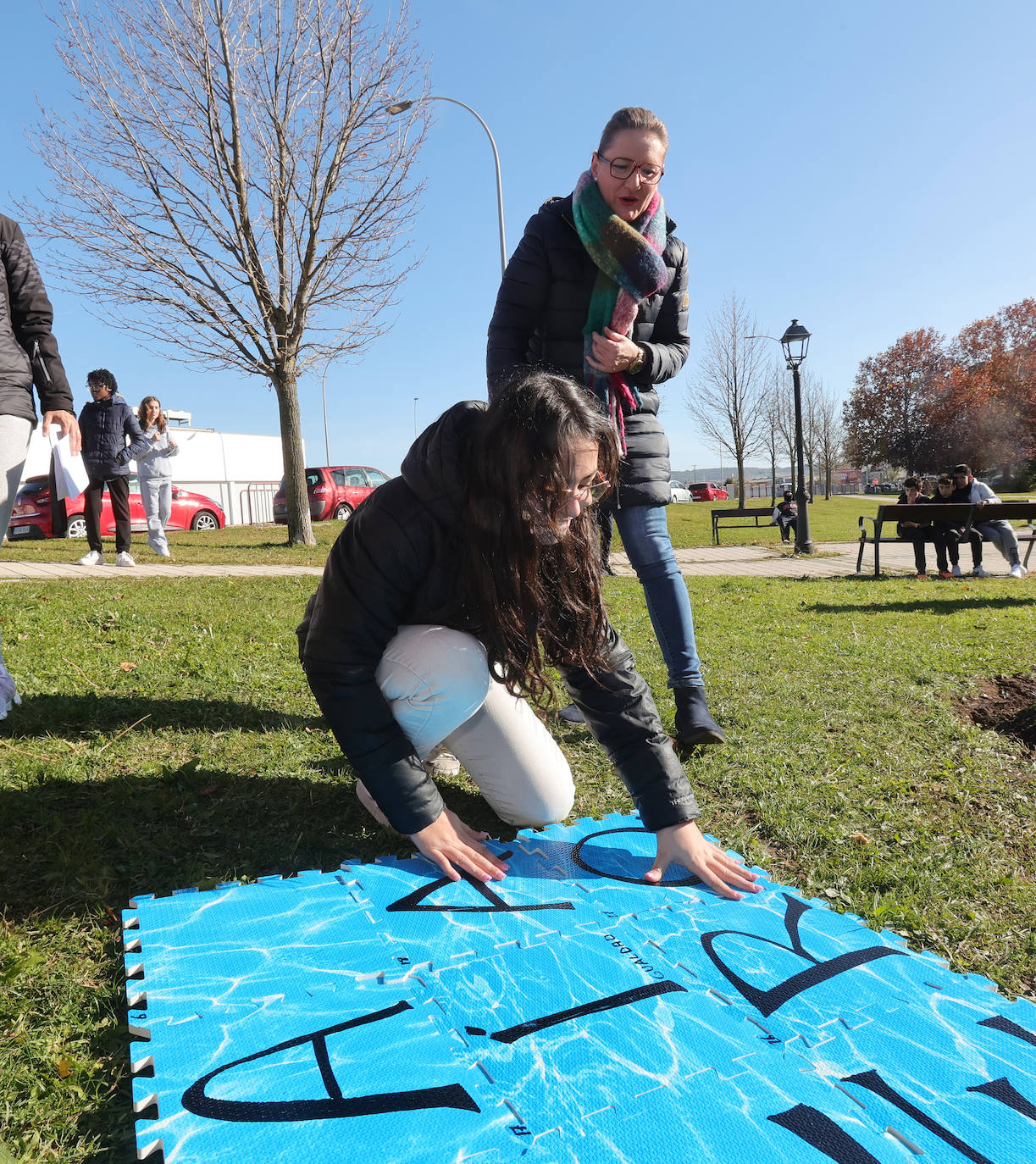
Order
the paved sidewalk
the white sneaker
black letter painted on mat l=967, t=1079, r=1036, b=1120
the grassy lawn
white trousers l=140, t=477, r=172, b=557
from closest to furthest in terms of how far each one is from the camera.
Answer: black letter painted on mat l=967, t=1079, r=1036, b=1120
the grassy lawn
the white sneaker
the paved sidewalk
white trousers l=140, t=477, r=172, b=557

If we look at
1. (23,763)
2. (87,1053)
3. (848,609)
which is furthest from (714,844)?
(848,609)

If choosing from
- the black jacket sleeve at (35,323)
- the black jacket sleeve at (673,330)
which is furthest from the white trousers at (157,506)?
the black jacket sleeve at (673,330)

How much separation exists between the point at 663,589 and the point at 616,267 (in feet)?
3.88

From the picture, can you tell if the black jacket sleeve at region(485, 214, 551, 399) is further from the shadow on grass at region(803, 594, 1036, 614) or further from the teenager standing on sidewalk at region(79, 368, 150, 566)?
the teenager standing on sidewalk at region(79, 368, 150, 566)

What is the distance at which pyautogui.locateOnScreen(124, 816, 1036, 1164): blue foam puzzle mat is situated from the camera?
1.27 m

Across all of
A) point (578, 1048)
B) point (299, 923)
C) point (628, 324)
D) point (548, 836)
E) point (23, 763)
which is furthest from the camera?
point (628, 324)

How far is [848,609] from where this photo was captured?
271 inches

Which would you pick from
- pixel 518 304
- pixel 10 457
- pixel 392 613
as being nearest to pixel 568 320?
pixel 518 304

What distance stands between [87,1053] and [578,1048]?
0.90 meters

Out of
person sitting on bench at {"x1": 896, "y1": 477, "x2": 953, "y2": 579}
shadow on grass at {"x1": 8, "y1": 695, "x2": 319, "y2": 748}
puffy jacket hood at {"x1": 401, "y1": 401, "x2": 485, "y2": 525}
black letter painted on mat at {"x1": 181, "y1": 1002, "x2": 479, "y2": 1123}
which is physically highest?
puffy jacket hood at {"x1": 401, "y1": 401, "x2": 485, "y2": 525}

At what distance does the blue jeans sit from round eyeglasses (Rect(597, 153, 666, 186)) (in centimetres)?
114

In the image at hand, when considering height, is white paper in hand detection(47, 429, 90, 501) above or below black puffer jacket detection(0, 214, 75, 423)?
below

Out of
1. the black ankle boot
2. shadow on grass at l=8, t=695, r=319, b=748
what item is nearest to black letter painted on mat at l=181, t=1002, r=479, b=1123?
the black ankle boot

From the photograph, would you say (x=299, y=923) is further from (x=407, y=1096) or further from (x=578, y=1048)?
(x=578, y=1048)
